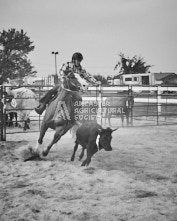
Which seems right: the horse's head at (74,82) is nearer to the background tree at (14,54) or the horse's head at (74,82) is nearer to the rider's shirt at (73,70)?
the rider's shirt at (73,70)

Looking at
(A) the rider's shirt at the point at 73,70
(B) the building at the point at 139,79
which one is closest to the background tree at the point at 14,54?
(B) the building at the point at 139,79

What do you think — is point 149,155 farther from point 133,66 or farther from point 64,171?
point 133,66

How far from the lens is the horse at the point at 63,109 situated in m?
4.07

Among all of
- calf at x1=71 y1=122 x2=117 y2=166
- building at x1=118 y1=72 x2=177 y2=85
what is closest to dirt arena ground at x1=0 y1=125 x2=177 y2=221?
calf at x1=71 y1=122 x2=117 y2=166

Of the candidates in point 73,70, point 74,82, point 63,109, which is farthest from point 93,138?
point 73,70

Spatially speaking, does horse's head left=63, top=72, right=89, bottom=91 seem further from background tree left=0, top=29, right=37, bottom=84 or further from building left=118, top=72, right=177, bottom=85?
building left=118, top=72, right=177, bottom=85

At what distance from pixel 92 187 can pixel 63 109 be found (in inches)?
60.2

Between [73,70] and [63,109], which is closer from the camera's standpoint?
[63,109]

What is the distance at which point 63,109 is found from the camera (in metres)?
4.10

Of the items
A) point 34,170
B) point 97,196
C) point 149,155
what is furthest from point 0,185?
point 149,155

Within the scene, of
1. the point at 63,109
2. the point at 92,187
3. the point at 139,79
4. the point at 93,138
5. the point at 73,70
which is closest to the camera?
the point at 92,187

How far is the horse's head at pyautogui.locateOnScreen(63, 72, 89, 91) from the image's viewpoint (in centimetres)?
427

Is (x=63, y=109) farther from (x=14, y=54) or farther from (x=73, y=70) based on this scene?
(x=14, y=54)

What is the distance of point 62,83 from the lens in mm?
4281
